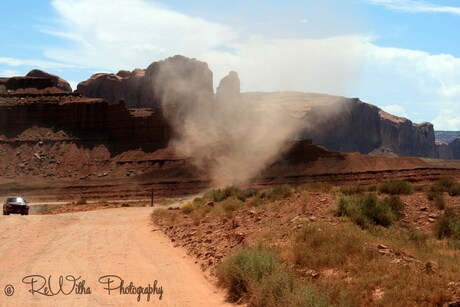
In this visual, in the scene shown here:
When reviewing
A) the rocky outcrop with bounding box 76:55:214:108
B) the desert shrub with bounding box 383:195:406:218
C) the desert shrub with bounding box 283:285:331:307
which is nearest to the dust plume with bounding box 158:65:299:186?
the rocky outcrop with bounding box 76:55:214:108

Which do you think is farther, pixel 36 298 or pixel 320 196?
pixel 320 196

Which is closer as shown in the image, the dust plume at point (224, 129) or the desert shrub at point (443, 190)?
the desert shrub at point (443, 190)

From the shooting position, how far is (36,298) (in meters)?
10.6

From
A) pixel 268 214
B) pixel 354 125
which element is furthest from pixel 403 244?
pixel 354 125

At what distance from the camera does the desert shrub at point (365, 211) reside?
16.7m

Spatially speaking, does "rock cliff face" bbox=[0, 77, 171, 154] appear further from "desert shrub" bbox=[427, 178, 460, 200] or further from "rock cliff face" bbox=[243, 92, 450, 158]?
"desert shrub" bbox=[427, 178, 460, 200]

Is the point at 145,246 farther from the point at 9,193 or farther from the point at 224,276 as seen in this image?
the point at 9,193

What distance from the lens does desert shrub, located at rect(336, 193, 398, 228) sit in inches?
657

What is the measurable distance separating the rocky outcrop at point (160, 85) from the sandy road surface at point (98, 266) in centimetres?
10746

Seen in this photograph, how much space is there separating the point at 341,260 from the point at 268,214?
8.04m

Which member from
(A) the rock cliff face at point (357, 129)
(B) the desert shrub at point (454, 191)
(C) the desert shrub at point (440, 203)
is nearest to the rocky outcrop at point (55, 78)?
(A) the rock cliff face at point (357, 129)

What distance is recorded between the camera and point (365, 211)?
1816cm

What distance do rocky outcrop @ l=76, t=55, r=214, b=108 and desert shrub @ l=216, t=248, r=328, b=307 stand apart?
381 feet

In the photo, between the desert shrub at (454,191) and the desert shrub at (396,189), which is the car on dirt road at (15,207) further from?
the desert shrub at (454,191)
